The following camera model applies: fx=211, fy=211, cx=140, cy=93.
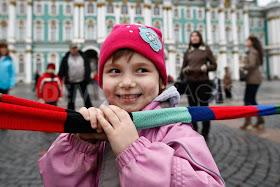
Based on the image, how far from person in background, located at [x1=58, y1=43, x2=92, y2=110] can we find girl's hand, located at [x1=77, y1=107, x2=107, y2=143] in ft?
12.3

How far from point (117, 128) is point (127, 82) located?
0.22m

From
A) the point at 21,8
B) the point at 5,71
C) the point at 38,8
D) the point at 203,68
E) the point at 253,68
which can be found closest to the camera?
the point at 203,68

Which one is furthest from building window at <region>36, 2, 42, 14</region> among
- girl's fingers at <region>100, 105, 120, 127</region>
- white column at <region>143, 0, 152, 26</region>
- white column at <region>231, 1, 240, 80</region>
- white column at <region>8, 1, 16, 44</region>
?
girl's fingers at <region>100, 105, 120, 127</region>

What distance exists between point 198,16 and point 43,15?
19.7m

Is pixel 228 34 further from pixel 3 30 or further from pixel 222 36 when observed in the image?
pixel 3 30

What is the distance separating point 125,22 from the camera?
26.0 m

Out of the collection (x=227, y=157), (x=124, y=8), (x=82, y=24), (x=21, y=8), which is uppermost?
(x=124, y=8)

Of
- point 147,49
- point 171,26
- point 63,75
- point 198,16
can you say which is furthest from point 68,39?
point 147,49

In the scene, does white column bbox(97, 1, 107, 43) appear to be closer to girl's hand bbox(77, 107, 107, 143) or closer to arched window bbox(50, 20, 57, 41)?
arched window bbox(50, 20, 57, 41)

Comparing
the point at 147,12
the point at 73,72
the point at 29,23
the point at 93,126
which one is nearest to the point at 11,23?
the point at 29,23

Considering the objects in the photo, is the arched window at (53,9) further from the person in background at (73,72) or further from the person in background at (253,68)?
the person in background at (253,68)

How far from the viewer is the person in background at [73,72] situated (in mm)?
4332

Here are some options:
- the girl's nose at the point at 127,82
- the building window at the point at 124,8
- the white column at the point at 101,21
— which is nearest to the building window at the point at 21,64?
the white column at the point at 101,21

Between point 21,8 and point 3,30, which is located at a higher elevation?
point 21,8
